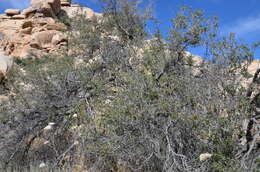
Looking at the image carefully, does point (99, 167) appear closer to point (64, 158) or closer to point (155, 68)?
point (64, 158)

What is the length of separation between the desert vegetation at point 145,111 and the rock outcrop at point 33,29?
12.9m

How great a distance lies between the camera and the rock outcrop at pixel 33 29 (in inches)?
771

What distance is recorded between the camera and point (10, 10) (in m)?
24.3

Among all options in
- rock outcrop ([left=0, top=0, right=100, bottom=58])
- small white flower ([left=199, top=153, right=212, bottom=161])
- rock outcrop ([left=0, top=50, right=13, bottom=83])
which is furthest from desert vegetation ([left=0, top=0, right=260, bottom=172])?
rock outcrop ([left=0, top=0, right=100, bottom=58])

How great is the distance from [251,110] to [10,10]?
25.3m

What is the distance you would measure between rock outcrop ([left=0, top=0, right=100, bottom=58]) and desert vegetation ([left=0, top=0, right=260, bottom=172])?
1291 cm

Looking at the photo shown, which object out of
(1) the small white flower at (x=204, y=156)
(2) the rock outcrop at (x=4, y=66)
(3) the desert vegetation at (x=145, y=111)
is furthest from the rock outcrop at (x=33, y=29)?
(1) the small white flower at (x=204, y=156)

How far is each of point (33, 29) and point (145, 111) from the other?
20.4 metres

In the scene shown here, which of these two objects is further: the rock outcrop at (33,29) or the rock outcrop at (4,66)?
the rock outcrop at (33,29)

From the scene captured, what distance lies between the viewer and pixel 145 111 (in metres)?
3.56

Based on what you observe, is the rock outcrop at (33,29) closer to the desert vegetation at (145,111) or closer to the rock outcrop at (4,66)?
the rock outcrop at (4,66)

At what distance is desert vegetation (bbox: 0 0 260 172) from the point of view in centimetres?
338

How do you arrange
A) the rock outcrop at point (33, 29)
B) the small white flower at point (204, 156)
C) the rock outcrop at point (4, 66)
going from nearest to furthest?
the small white flower at point (204, 156) → the rock outcrop at point (4, 66) → the rock outcrop at point (33, 29)

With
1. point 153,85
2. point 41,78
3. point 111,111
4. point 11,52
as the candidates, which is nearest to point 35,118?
point 41,78
